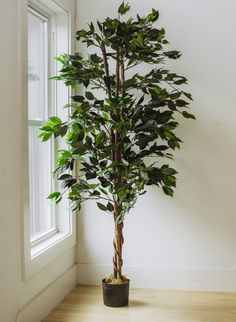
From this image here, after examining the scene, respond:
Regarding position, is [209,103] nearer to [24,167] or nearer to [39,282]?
[24,167]

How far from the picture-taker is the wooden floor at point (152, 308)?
273cm

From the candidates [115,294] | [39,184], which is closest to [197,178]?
[115,294]

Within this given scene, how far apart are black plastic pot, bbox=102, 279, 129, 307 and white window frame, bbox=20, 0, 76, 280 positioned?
39 cm

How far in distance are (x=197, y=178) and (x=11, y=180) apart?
1431 mm

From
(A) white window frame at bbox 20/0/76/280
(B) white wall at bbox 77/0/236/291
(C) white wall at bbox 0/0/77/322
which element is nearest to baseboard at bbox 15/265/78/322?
(C) white wall at bbox 0/0/77/322

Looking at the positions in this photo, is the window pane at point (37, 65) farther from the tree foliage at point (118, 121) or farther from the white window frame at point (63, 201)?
the tree foliage at point (118, 121)

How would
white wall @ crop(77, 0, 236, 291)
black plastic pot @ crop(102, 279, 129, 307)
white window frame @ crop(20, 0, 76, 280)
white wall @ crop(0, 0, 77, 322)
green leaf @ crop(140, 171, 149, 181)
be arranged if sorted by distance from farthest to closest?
white wall @ crop(77, 0, 236, 291) < black plastic pot @ crop(102, 279, 129, 307) < green leaf @ crop(140, 171, 149, 181) < white window frame @ crop(20, 0, 76, 280) < white wall @ crop(0, 0, 77, 322)

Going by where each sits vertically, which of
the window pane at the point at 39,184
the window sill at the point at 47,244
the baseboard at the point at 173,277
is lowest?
the baseboard at the point at 173,277

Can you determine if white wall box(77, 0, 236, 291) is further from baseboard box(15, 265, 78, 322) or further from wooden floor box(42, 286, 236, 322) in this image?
baseboard box(15, 265, 78, 322)

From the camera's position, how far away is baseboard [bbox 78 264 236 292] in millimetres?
3262

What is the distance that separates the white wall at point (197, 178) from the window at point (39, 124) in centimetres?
41

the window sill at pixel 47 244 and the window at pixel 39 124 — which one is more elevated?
the window at pixel 39 124

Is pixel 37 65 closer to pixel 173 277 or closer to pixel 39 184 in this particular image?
pixel 39 184

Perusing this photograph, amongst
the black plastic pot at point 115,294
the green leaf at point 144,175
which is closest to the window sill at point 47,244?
the black plastic pot at point 115,294
